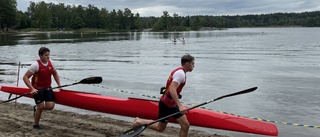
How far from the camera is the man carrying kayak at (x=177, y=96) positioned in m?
5.30

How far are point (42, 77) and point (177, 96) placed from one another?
3.33 meters

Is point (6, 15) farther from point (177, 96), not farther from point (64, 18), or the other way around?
point (177, 96)

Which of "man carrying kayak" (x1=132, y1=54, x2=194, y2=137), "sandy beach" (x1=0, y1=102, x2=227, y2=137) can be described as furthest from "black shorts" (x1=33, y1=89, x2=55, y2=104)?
"man carrying kayak" (x1=132, y1=54, x2=194, y2=137)

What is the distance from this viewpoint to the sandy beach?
23.1ft

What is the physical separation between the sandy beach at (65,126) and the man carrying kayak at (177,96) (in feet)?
5.22

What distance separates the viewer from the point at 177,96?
5320mm

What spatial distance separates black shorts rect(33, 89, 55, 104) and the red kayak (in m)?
0.79

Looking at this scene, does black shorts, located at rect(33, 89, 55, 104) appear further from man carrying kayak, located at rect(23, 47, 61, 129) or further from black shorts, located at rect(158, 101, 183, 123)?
black shorts, located at rect(158, 101, 183, 123)

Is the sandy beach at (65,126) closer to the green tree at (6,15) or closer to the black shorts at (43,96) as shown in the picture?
the black shorts at (43,96)

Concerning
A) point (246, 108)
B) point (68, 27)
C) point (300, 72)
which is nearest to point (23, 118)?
point (246, 108)

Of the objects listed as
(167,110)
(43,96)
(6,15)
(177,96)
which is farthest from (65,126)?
(6,15)

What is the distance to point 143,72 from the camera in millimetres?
19688

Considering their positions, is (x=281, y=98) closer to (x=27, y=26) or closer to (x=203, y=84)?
(x=203, y=84)

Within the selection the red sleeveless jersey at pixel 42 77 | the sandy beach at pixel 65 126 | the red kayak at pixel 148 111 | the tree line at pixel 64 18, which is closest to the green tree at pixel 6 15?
the tree line at pixel 64 18
